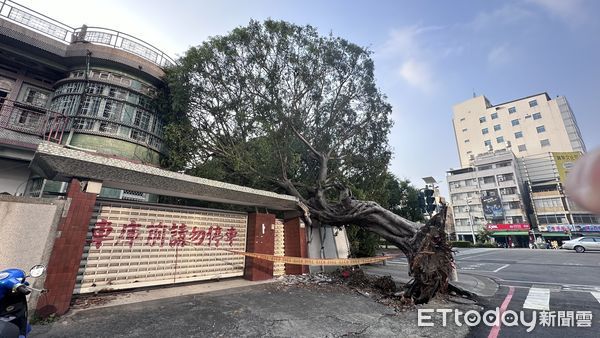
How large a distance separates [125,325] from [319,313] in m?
4.06

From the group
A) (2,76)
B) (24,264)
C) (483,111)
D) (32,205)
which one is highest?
(483,111)

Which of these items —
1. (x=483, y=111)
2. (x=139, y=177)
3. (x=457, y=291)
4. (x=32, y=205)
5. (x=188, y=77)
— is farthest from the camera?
(x=483, y=111)

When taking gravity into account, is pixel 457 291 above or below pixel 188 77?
below

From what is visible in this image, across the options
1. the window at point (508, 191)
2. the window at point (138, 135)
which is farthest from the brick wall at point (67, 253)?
the window at point (508, 191)

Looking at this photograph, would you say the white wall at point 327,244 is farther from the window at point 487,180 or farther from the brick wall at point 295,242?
the window at point 487,180

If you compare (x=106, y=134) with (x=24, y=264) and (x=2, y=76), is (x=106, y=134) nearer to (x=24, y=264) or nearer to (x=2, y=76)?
(x=2, y=76)

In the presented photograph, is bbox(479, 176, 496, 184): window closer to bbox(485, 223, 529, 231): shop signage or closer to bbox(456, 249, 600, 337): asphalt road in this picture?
bbox(485, 223, 529, 231): shop signage

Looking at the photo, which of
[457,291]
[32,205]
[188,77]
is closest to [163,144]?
[188,77]

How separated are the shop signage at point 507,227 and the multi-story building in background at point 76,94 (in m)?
52.0

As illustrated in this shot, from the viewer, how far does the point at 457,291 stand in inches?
338

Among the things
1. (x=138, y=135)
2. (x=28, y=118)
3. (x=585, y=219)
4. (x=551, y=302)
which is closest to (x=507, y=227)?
(x=585, y=219)

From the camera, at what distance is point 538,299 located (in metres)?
7.93

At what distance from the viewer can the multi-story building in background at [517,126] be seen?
49.8 meters

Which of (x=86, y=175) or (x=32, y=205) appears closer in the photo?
(x=32, y=205)
